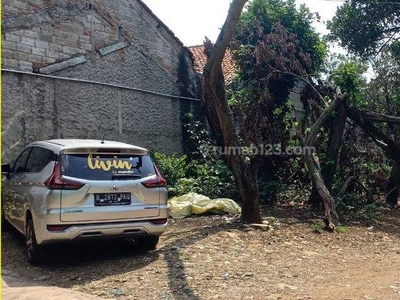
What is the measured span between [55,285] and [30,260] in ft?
3.01

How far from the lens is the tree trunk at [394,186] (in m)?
10.3

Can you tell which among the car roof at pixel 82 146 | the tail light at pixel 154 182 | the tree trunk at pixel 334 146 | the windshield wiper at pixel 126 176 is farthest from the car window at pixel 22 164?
the tree trunk at pixel 334 146

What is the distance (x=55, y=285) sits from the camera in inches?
184

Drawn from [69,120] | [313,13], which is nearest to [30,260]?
[69,120]

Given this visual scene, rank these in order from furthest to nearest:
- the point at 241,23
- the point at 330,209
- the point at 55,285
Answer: the point at 241,23
the point at 330,209
the point at 55,285

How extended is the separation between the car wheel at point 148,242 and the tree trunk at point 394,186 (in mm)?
7031

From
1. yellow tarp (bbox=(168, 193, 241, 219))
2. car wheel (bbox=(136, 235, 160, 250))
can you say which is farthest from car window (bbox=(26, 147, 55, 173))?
yellow tarp (bbox=(168, 193, 241, 219))

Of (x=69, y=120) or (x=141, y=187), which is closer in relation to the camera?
(x=141, y=187)

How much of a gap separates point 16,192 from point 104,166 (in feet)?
5.72

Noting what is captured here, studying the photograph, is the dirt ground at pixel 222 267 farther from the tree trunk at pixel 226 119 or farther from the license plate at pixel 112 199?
the license plate at pixel 112 199

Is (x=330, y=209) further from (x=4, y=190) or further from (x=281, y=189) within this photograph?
(x=4, y=190)

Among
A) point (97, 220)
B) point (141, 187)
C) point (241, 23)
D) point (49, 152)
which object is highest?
point (241, 23)

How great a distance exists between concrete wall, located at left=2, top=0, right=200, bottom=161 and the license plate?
4224 millimetres

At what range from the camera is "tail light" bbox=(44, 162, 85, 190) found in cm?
498
